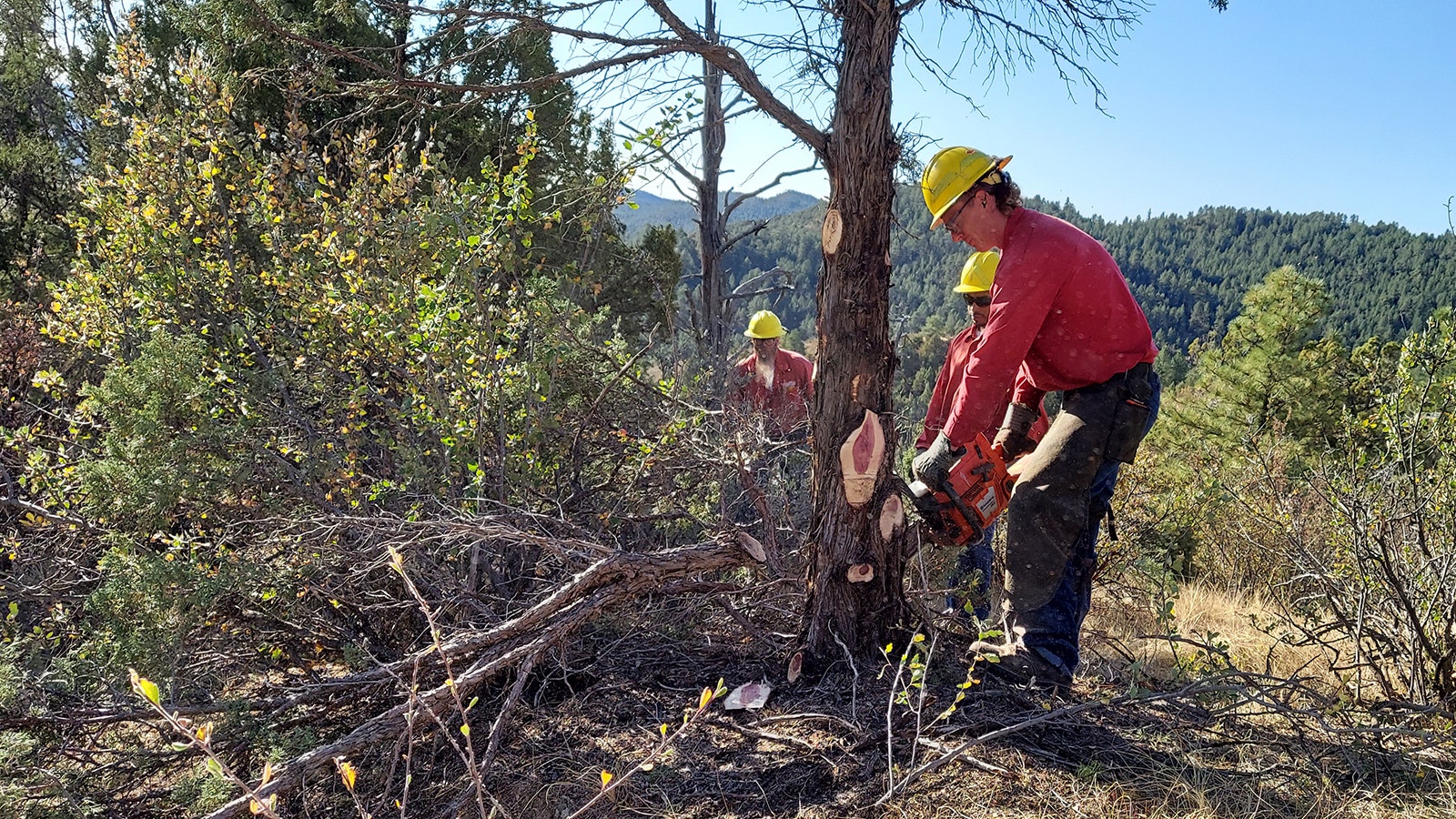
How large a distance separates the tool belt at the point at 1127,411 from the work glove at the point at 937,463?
0.53 m

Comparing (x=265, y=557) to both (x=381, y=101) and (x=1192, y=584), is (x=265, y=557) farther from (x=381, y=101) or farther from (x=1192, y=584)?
(x=1192, y=584)

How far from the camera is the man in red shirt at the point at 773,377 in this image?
199 inches

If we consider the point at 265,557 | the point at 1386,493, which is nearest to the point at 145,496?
the point at 265,557

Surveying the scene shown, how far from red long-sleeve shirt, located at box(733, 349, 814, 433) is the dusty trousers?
1.70 metres

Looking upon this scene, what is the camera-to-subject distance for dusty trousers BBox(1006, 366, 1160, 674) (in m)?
2.88

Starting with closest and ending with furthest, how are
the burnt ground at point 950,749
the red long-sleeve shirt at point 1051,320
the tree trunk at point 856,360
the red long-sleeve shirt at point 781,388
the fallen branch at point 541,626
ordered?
the burnt ground at point 950,749
the fallen branch at point 541,626
the tree trunk at point 856,360
the red long-sleeve shirt at point 1051,320
the red long-sleeve shirt at point 781,388

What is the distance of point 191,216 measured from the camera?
452 centimetres

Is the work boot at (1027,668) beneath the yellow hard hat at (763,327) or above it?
beneath

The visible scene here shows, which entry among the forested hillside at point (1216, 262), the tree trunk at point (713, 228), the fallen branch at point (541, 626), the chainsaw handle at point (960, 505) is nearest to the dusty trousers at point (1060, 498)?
the chainsaw handle at point (960, 505)

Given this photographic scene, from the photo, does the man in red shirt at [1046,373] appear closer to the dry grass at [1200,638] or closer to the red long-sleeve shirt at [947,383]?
the dry grass at [1200,638]

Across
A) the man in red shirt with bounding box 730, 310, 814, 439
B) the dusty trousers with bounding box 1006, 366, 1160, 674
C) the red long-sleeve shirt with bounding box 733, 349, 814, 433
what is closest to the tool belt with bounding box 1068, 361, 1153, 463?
the dusty trousers with bounding box 1006, 366, 1160, 674

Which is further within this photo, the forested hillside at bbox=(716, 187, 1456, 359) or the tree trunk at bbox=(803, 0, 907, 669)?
the forested hillside at bbox=(716, 187, 1456, 359)

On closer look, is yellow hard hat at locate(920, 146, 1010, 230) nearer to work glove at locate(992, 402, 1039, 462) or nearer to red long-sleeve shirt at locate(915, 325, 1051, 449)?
work glove at locate(992, 402, 1039, 462)

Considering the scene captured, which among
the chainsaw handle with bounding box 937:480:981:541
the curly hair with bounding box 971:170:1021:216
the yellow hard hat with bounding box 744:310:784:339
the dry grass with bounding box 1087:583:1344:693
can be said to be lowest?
the dry grass with bounding box 1087:583:1344:693
